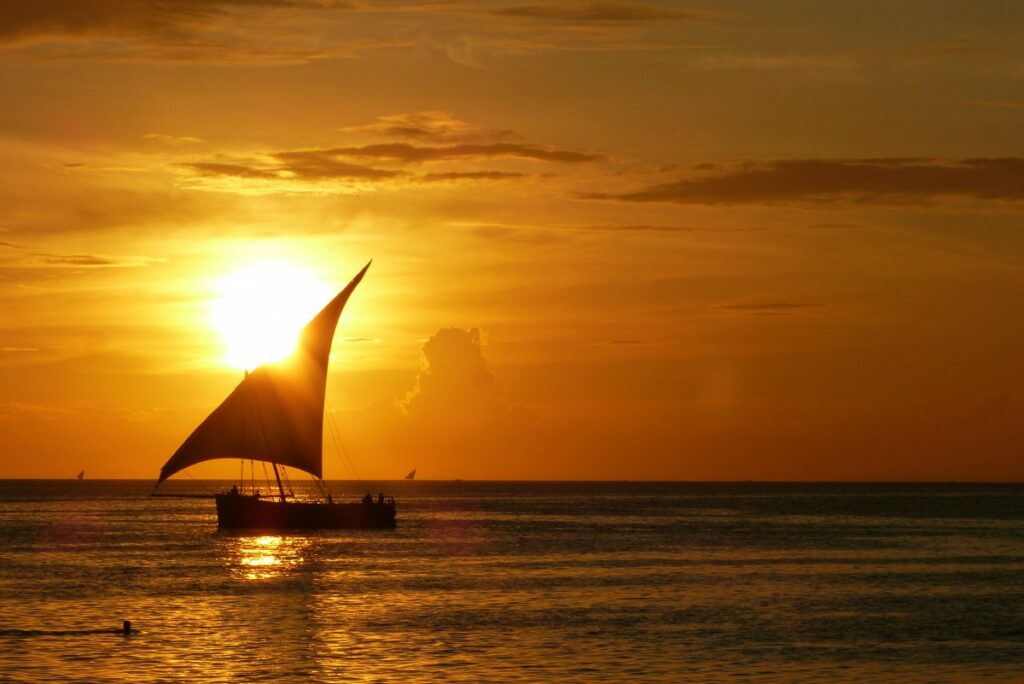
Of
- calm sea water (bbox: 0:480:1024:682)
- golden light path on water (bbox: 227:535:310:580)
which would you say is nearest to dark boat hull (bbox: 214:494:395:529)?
golden light path on water (bbox: 227:535:310:580)

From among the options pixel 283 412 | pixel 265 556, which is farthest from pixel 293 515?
pixel 265 556

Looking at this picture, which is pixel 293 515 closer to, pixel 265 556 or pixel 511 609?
pixel 265 556

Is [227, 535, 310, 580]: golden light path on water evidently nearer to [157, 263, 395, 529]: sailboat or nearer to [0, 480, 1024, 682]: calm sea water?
[0, 480, 1024, 682]: calm sea water

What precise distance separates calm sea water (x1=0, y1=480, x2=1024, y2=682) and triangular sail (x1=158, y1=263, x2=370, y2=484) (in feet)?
21.2

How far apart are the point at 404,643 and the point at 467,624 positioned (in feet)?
15.9

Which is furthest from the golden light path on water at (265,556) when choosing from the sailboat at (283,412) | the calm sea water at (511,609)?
the sailboat at (283,412)

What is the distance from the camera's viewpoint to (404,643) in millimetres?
42969

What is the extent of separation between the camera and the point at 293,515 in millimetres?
106625

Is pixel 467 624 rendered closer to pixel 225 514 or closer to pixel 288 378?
pixel 288 378

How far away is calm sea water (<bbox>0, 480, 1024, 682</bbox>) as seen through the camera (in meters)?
38.6

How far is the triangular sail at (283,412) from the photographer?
101 metres

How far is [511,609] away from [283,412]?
52.1 metres

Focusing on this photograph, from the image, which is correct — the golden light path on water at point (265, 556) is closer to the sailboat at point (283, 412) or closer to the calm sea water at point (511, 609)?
the calm sea water at point (511, 609)

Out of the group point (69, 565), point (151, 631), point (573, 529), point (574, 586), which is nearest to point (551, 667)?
point (151, 631)
